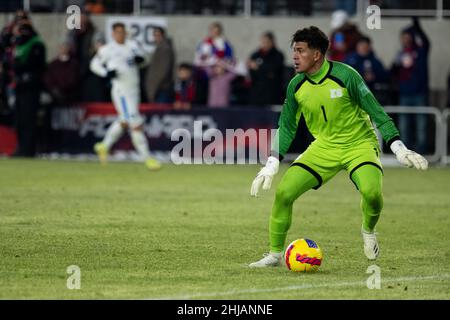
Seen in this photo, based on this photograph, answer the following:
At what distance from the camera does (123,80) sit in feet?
76.1

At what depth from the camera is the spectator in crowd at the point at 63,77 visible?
25.4 metres

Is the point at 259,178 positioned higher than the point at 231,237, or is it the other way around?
the point at 259,178

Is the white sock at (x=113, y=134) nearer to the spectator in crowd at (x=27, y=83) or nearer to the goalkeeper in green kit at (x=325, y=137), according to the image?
the spectator in crowd at (x=27, y=83)

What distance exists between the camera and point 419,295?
29.8 feet

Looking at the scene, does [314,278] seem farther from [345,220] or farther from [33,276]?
[345,220]

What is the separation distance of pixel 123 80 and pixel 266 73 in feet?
9.57

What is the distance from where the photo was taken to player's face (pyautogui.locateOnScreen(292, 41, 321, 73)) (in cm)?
1070

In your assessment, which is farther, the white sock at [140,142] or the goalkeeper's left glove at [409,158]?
the white sock at [140,142]

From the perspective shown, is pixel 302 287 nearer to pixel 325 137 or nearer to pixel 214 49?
pixel 325 137

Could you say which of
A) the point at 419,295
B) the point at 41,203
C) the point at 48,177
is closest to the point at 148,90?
the point at 48,177

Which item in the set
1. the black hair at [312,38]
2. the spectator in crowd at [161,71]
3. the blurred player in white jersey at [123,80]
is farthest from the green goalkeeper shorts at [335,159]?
the spectator in crowd at [161,71]

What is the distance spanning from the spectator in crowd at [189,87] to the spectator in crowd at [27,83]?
2666 mm

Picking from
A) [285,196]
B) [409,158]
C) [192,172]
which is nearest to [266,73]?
[192,172]
